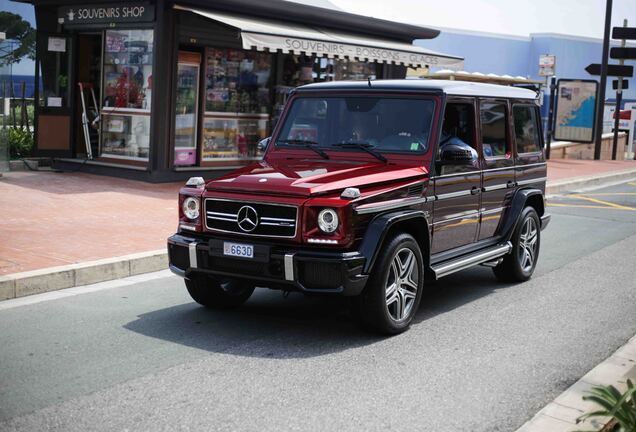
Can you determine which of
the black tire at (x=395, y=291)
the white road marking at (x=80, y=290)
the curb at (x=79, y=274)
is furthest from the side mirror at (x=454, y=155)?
the curb at (x=79, y=274)

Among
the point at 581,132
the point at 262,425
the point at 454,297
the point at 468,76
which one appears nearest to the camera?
the point at 262,425

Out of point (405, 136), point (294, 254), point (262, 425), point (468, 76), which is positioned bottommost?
point (262, 425)

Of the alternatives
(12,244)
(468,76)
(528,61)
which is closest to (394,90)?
(12,244)

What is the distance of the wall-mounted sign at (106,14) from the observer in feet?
52.1

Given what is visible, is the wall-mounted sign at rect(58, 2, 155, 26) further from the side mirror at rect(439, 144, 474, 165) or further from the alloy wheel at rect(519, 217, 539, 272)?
the side mirror at rect(439, 144, 474, 165)

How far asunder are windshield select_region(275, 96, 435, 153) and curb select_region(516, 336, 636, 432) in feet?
7.90

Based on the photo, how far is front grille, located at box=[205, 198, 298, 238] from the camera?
21.1 ft

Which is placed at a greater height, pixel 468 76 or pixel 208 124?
pixel 468 76

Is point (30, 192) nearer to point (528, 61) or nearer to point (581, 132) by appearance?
point (581, 132)

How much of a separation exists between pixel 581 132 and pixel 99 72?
2020cm

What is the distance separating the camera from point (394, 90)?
25.5ft

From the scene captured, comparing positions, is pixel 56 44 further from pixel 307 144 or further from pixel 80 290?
pixel 307 144

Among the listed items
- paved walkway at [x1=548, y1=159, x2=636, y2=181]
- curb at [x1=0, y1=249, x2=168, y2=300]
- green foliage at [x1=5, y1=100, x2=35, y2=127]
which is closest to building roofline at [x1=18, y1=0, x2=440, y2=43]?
green foliage at [x1=5, y1=100, x2=35, y2=127]

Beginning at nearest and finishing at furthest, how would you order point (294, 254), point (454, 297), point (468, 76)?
point (294, 254), point (454, 297), point (468, 76)
